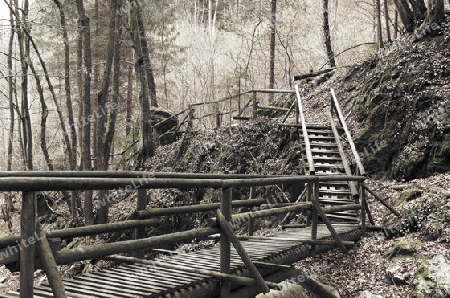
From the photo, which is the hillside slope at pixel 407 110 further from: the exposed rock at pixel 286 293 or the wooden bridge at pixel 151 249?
the exposed rock at pixel 286 293

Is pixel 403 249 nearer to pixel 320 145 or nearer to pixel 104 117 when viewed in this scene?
pixel 320 145

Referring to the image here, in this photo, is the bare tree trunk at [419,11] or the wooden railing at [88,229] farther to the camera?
the bare tree trunk at [419,11]

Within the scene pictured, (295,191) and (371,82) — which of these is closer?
(295,191)

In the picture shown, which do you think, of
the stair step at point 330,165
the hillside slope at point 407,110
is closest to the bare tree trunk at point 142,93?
the hillside slope at point 407,110

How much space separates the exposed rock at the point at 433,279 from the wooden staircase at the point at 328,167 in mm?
3232

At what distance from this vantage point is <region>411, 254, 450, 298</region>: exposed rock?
21.3 feet

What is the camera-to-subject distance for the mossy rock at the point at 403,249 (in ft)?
24.8

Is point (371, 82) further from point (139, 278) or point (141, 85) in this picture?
point (139, 278)

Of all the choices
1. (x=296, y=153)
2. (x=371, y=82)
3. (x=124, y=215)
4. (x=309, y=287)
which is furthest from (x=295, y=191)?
(x=124, y=215)

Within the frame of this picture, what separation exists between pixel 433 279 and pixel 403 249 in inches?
41.4

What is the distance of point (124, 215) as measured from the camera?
16109mm

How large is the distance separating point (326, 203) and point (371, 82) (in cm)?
537

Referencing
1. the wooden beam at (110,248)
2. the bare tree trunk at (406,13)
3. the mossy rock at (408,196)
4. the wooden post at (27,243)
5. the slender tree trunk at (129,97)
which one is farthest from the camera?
the slender tree trunk at (129,97)

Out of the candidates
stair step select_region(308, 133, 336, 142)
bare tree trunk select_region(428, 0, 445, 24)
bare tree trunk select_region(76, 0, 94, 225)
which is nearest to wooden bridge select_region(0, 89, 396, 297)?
stair step select_region(308, 133, 336, 142)
